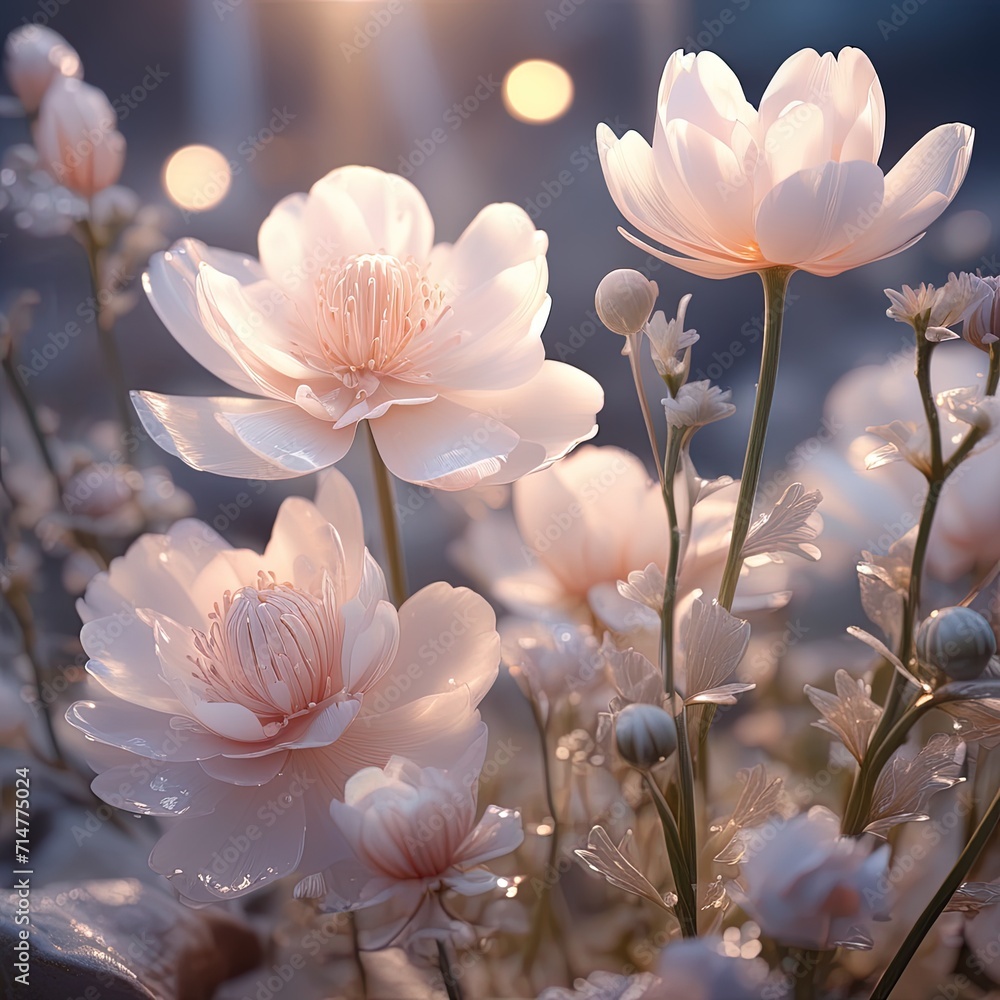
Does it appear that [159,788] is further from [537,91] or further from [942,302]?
[537,91]

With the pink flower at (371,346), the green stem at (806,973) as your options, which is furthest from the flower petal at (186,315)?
the green stem at (806,973)

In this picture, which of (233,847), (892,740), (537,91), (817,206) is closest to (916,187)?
(817,206)

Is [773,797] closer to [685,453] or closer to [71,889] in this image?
[685,453]

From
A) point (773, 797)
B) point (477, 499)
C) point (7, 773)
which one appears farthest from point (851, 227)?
point (7, 773)

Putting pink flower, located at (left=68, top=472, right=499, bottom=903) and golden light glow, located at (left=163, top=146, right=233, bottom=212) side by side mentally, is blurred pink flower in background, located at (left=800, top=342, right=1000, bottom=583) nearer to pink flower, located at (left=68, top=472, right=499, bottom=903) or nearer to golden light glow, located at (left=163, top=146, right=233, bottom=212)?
pink flower, located at (left=68, top=472, right=499, bottom=903)

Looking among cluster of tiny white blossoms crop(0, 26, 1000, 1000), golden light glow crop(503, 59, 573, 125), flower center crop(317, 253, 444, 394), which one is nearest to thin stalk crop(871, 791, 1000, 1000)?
cluster of tiny white blossoms crop(0, 26, 1000, 1000)

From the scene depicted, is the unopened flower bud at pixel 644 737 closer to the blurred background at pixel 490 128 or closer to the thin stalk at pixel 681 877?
the thin stalk at pixel 681 877
